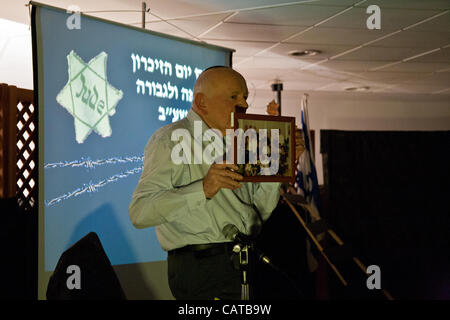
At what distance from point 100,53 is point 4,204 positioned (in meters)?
1.22

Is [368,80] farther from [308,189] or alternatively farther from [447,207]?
[308,189]

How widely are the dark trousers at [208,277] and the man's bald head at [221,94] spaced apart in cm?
44

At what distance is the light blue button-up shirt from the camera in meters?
1.28

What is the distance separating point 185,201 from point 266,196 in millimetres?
425

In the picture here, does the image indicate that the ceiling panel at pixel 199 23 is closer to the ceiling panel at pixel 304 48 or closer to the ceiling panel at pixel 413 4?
the ceiling panel at pixel 304 48

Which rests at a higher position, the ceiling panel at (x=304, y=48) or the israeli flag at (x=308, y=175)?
the ceiling panel at (x=304, y=48)

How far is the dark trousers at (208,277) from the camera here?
143cm

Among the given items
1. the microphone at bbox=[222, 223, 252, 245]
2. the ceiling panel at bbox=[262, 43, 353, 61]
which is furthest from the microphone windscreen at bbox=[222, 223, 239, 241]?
the ceiling panel at bbox=[262, 43, 353, 61]

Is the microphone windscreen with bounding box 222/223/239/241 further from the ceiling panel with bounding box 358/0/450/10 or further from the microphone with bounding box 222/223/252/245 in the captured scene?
the ceiling panel with bounding box 358/0/450/10

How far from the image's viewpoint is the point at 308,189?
380 centimetres

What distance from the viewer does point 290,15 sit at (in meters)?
3.43

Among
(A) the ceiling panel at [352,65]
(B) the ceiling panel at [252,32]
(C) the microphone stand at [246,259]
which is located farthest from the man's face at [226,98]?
(A) the ceiling panel at [352,65]

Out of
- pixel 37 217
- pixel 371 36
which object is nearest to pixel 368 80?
pixel 371 36
